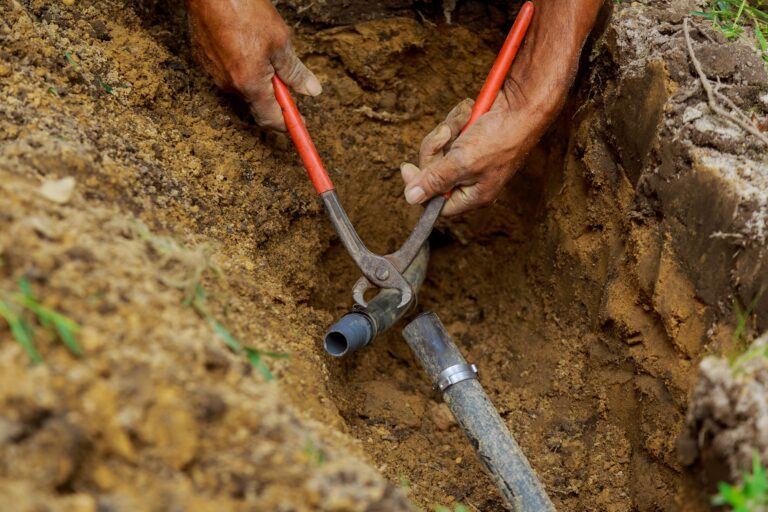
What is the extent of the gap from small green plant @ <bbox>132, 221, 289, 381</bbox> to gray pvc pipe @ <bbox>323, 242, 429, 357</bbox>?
13.9 inches

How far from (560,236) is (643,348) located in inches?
20.4

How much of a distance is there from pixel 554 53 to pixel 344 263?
1.01 metres

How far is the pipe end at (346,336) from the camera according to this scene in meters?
1.76

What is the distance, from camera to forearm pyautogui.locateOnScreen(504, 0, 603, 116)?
2.04m

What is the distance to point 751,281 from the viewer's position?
5.02 feet

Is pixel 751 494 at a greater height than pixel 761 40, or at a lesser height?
lesser

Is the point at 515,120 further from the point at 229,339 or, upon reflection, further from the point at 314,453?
the point at 314,453

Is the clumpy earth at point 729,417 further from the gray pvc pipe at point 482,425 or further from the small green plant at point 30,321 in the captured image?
the small green plant at point 30,321

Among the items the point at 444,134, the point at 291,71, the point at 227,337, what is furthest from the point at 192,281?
the point at 444,134

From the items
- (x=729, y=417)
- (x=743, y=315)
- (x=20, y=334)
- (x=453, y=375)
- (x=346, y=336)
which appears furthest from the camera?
(x=453, y=375)

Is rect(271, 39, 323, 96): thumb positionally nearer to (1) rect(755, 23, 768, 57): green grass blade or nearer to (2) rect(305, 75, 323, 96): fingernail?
(2) rect(305, 75, 323, 96): fingernail

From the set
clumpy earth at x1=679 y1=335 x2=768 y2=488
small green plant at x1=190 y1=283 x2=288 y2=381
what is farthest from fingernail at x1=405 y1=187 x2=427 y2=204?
clumpy earth at x1=679 y1=335 x2=768 y2=488

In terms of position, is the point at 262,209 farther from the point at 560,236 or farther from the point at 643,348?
the point at 643,348

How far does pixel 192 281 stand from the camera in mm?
1292
